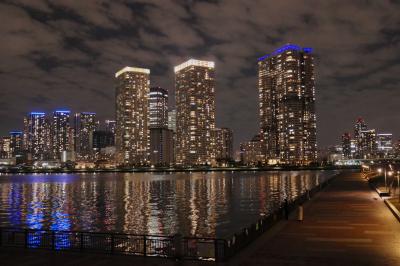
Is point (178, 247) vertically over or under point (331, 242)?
over

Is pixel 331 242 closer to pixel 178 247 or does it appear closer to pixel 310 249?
pixel 310 249

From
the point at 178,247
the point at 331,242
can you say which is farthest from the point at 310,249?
the point at 178,247

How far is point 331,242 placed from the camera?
25.1 m

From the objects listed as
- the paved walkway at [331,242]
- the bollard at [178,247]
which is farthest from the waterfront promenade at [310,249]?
the bollard at [178,247]

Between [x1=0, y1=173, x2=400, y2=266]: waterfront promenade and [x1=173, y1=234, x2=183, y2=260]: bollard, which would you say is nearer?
[x1=173, y1=234, x2=183, y2=260]: bollard

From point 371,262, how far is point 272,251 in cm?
478

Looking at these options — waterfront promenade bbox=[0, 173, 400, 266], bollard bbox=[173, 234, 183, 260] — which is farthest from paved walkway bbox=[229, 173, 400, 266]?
bollard bbox=[173, 234, 183, 260]

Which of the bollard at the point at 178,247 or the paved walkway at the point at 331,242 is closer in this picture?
the bollard at the point at 178,247

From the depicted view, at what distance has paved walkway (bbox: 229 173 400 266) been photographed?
67.8 feet

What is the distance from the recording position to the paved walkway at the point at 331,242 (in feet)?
67.8

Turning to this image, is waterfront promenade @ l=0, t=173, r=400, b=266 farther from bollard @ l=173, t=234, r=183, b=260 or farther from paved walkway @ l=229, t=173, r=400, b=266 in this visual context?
bollard @ l=173, t=234, r=183, b=260

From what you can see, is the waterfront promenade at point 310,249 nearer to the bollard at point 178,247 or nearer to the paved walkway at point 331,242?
the paved walkway at point 331,242

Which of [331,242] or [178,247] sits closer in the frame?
[178,247]

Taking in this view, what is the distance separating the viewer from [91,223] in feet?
176
